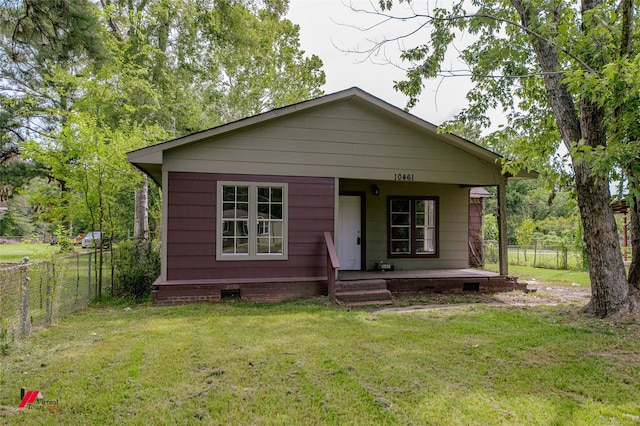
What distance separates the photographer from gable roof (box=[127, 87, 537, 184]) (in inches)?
272

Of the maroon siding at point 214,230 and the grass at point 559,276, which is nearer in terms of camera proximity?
the maroon siding at point 214,230

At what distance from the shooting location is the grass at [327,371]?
300 centimetres

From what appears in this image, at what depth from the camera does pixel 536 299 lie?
8.15 meters

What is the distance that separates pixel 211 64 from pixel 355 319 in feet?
46.6

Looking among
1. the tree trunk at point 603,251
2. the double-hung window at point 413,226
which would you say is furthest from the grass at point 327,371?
the double-hung window at point 413,226

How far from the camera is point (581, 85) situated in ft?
18.5

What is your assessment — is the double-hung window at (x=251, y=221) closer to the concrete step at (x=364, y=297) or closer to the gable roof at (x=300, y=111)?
the gable roof at (x=300, y=111)

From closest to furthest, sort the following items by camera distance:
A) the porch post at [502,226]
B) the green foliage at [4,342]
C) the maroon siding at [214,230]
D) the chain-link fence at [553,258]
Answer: the green foliage at [4,342], the maroon siding at [214,230], the porch post at [502,226], the chain-link fence at [553,258]

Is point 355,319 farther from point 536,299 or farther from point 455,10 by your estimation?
point 455,10

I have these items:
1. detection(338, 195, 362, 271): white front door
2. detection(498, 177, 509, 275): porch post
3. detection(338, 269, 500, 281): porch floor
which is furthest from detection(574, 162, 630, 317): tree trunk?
detection(338, 195, 362, 271): white front door

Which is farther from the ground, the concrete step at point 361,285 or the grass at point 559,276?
the concrete step at point 361,285

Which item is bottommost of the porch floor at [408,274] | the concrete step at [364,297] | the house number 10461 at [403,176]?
the concrete step at [364,297]

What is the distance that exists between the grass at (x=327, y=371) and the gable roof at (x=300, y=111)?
9.34 feet

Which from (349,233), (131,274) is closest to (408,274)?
(349,233)
